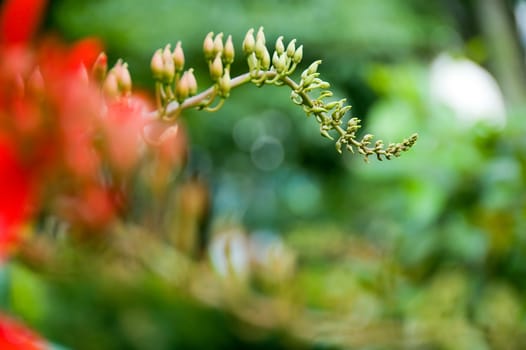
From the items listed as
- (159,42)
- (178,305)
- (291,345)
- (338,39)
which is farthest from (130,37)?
(291,345)

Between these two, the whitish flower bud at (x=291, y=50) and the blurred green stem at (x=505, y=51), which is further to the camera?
Answer: the blurred green stem at (x=505, y=51)

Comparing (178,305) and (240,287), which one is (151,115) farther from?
(178,305)

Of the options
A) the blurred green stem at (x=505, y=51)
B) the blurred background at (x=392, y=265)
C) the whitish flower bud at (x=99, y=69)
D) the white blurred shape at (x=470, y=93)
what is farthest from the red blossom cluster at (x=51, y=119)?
the blurred green stem at (x=505, y=51)

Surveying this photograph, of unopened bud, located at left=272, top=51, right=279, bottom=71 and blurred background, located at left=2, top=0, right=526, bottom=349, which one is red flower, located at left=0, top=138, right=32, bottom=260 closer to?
unopened bud, located at left=272, top=51, right=279, bottom=71

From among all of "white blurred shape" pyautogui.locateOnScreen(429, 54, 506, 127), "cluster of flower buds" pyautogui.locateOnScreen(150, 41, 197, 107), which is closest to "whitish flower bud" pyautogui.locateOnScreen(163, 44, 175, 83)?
"cluster of flower buds" pyautogui.locateOnScreen(150, 41, 197, 107)

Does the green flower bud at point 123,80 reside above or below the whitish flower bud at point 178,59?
below

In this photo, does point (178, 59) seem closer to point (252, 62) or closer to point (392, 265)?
point (252, 62)

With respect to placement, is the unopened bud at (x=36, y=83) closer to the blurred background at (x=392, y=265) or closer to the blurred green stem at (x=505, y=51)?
the blurred background at (x=392, y=265)

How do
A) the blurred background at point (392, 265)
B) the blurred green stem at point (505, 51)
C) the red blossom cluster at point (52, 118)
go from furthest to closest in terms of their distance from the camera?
the blurred green stem at point (505, 51)
the blurred background at point (392, 265)
the red blossom cluster at point (52, 118)
